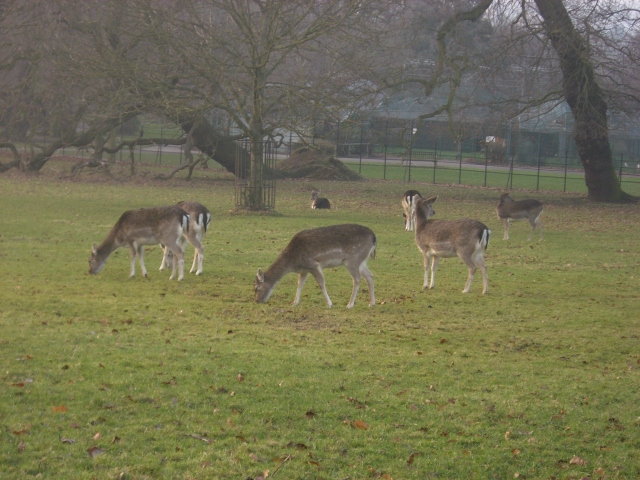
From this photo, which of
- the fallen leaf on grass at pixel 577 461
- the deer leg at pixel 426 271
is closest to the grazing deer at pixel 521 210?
the deer leg at pixel 426 271

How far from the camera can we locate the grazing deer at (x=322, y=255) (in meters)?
11.1

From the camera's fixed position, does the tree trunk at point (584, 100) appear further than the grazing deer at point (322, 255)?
Yes

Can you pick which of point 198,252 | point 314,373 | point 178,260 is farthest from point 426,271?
point 314,373

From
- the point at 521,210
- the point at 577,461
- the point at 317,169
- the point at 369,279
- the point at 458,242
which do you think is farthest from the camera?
the point at 317,169

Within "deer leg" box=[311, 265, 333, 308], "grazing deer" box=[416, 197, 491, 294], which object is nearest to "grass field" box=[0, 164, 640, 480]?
"deer leg" box=[311, 265, 333, 308]

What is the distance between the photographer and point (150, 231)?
12969 millimetres

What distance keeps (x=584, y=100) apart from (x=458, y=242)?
17.4 meters

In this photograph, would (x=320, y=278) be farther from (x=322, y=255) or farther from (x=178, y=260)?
(x=178, y=260)

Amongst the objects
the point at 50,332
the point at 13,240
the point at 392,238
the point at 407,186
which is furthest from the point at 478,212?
the point at 50,332

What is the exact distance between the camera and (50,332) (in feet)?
29.6

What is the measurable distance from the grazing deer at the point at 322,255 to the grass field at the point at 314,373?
1.41 feet

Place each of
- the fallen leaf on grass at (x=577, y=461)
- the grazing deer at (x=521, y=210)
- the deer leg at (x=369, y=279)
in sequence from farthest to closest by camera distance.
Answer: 1. the grazing deer at (x=521, y=210)
2. the deer leg at (x=369, y=279)
3. the fallen leaf on grass at (x=577, y=461)

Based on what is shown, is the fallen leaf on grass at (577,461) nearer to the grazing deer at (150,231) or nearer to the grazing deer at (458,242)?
the grazing deer at (458,242)

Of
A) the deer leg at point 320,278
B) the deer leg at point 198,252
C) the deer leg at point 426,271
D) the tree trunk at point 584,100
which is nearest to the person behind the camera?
the deer leg at point 320,278
